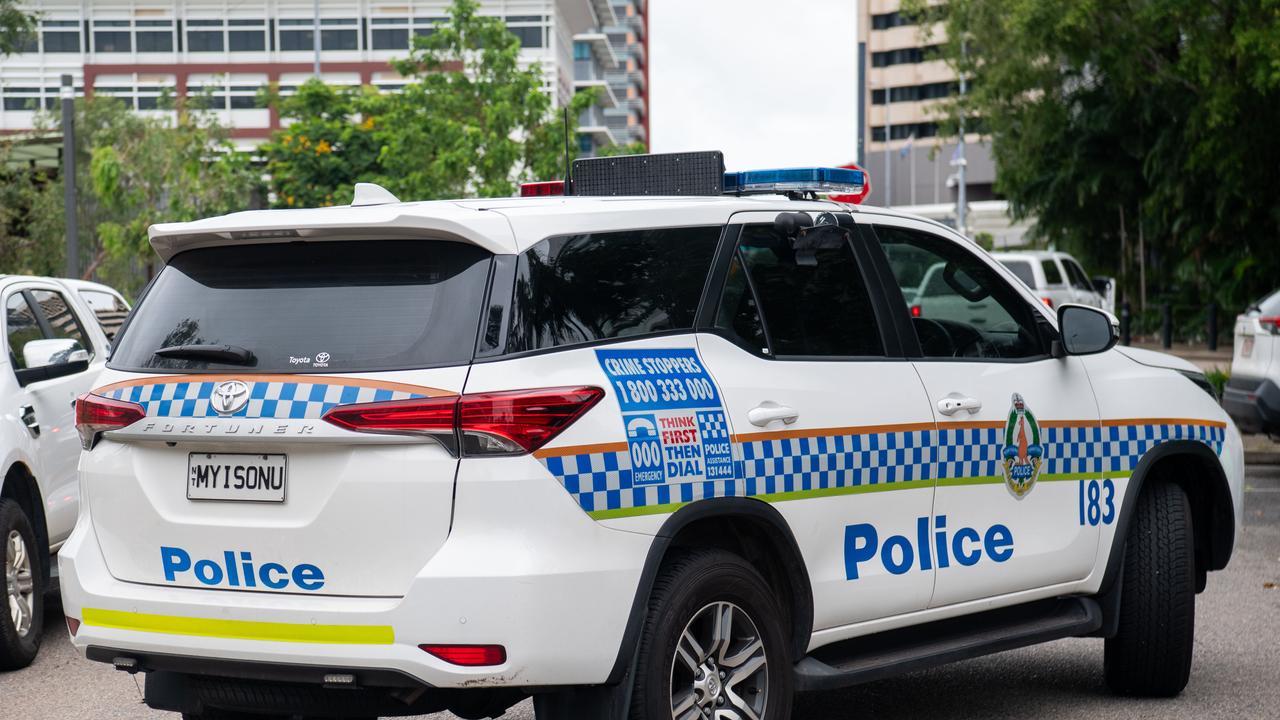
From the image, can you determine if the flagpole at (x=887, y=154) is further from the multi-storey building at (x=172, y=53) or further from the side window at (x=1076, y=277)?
the side window at (x=1076, y=277)

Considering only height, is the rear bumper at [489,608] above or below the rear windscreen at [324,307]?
below

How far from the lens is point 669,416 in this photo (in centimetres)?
451

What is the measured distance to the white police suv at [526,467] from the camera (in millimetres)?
4188

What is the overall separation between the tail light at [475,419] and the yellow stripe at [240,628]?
0.50 metres

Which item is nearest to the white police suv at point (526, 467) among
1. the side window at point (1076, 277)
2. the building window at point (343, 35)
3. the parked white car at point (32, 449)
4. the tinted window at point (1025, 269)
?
the parked white car at point (32, 449)

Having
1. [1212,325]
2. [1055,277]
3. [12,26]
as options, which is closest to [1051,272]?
[1055,277]

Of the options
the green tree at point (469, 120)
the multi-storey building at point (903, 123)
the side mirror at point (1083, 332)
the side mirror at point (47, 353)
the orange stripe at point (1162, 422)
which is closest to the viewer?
the side mirror at point (1083, 332)

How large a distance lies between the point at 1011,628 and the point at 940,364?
39.1 inches

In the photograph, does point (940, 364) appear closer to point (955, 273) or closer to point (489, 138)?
point (955, 273)

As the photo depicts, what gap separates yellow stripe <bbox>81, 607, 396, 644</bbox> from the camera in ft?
13.7

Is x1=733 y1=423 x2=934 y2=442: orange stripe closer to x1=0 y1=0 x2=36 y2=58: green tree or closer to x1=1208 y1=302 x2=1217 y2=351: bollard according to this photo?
x1=0 y1=0 x2=36 y2=58: green tree

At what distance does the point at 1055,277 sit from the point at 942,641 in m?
29.0

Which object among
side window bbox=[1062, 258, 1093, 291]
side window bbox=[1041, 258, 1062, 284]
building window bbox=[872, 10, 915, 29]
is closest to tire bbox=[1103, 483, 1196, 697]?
side window bbox=[1041, 258, 1062, 284]

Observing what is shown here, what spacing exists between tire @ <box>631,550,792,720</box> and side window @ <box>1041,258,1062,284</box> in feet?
97.3
